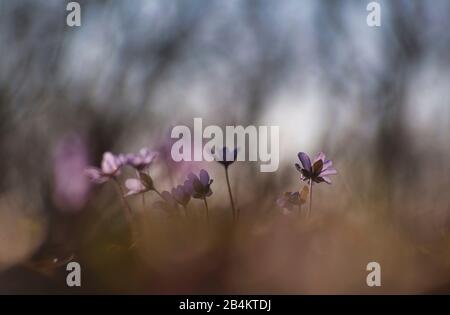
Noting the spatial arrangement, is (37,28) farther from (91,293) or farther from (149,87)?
(91,293)

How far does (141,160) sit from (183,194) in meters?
0.08

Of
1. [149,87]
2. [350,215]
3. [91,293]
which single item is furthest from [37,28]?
[350,215]

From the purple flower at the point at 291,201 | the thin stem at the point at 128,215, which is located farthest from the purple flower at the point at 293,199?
the thin stem at the point at 128,215

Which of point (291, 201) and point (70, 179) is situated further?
point (70, 179)

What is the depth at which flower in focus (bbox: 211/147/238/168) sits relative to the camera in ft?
2.85

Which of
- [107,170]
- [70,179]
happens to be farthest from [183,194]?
[70,179]

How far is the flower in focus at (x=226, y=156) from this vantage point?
87 cm

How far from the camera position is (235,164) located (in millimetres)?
981

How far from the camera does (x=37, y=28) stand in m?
1.14

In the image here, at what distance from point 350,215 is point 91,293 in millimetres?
402

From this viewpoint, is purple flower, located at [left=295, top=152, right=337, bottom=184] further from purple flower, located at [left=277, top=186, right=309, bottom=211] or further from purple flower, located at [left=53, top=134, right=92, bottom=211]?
purple flower, located at [left=53, top=134, right=92, bottom=211]

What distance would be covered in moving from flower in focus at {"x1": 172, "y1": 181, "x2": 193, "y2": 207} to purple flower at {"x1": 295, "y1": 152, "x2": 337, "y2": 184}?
0.16 m

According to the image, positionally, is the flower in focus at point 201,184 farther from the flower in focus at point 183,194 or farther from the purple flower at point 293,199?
the purple flower at point 293,199

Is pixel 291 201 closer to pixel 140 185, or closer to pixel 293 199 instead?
pixel 293 199
